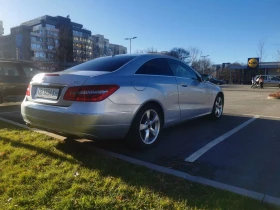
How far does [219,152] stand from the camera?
396cm

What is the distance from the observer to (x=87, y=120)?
327 centimetres

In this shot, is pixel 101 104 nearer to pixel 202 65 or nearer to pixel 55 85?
pixel 55 85

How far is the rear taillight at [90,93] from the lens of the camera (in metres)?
3.30

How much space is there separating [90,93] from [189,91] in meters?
2.42

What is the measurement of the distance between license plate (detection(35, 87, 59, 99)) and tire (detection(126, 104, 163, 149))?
1194mm

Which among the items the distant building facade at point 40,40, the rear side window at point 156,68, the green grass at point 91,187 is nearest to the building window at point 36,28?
the distant building facade at point 40,40

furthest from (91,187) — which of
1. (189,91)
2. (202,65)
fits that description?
(202,65)

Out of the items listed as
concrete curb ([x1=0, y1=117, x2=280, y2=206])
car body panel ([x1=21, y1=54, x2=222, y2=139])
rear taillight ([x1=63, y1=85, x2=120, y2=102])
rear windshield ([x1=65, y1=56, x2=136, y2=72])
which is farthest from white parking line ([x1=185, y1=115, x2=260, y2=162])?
rear windshield ([x1=65, y1=56, x2=136, y2=72])

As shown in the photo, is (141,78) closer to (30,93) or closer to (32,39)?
(30,93)

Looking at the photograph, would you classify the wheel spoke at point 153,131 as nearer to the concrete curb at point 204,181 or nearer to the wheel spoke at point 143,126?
the wheel spoke at point 143,126

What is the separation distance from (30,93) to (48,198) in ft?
6.71

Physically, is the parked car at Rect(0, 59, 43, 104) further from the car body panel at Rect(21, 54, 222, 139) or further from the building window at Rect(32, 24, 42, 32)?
the building window at Rect(32, 24, 42, 32)

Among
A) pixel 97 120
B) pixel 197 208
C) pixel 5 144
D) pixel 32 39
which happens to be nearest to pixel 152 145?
pixel 97 120

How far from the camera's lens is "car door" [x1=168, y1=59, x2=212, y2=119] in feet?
16.0
